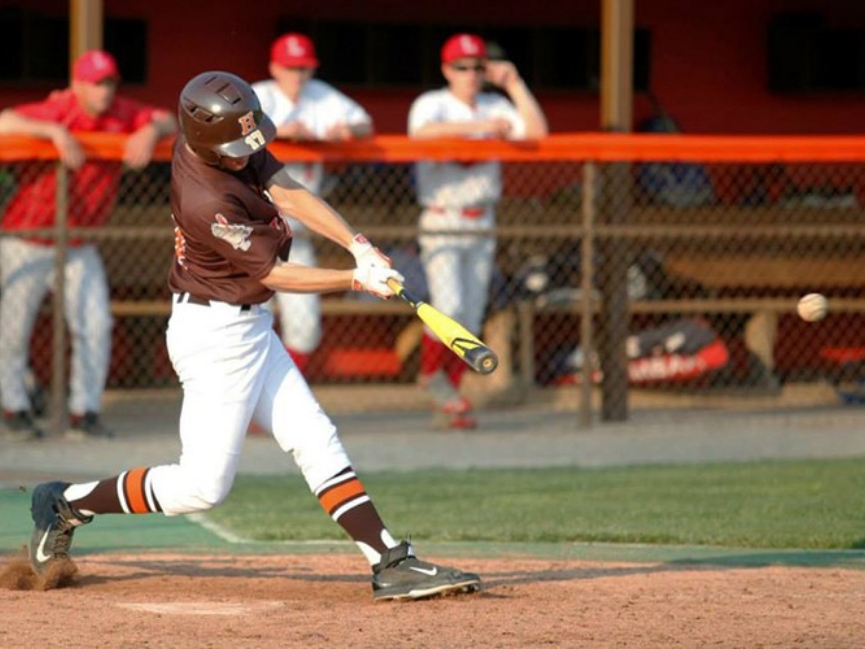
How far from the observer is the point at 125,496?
251 inches

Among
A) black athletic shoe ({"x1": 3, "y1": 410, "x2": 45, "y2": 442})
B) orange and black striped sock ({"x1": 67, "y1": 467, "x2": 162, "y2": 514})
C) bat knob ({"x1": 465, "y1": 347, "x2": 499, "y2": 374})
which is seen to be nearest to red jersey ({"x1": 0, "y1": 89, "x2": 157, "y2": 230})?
black athletic shoe ({"x1": 3, "y1": 410, "x2": 45, "y2": 442})

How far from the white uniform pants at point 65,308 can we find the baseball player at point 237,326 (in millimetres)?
4227

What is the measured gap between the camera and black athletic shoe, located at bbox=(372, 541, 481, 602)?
6.18 meters

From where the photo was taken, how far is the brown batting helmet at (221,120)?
5910mm

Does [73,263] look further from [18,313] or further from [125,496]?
[125,496]

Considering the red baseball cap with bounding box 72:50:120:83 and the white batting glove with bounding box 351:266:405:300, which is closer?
the white batting glove with bounding box 351:266:405:300

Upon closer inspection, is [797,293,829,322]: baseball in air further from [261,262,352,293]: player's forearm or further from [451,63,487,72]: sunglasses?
[451,63,487,72]: sunglasses

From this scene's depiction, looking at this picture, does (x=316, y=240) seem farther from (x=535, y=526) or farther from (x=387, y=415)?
(x=535, y=526)

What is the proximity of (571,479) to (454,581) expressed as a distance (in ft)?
11.6

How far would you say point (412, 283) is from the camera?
12.4 meters

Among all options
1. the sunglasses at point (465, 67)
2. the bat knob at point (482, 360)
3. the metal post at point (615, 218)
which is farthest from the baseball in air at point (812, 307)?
the metal post at point (615, 218)

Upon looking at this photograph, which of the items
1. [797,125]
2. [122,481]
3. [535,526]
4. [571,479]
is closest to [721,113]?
[797,125]

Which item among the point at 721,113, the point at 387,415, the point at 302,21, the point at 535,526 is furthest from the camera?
the point at 721,113

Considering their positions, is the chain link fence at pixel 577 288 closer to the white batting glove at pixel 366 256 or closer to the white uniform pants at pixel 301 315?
the white uniform pants at pixel 301 315
